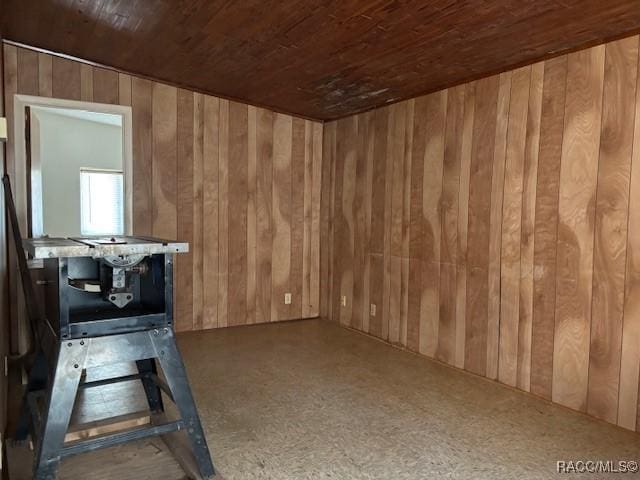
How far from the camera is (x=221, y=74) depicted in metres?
3.83

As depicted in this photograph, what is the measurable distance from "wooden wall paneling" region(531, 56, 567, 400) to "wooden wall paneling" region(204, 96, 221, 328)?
2.89m

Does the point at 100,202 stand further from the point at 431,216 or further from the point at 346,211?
the point at 431,216

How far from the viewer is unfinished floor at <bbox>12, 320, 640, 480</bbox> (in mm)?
2148

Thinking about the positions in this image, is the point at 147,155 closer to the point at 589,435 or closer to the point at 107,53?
the point at 107,53

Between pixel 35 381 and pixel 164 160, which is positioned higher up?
pixel 164 160

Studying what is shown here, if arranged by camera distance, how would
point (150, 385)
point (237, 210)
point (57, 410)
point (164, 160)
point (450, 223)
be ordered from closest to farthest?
point (57, 410) → point (150, 385) → point (450, 223) → point (164, 160) → point (237, 210)

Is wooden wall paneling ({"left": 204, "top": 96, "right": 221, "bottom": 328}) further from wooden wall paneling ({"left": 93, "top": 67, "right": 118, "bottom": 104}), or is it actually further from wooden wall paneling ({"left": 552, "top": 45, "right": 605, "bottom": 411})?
wooden wall paneling ({"left": 552, "top": 45, "right": 605, "bottom": 411})

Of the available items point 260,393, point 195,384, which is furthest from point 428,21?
point 195,384

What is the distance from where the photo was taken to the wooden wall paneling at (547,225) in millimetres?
2826

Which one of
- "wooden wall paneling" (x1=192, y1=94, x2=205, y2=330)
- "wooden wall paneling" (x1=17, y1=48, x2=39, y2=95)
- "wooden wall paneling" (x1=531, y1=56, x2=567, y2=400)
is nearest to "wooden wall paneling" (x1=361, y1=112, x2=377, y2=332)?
"wooden wall paneling" (x1=192, y1=94, x2=205, y2=330)

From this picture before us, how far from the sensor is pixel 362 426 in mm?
2574

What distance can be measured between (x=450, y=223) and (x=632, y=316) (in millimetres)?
1368

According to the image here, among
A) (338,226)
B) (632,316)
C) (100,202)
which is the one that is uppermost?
(100,202)

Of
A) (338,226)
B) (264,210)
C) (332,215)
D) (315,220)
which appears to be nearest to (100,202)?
(264,210)
